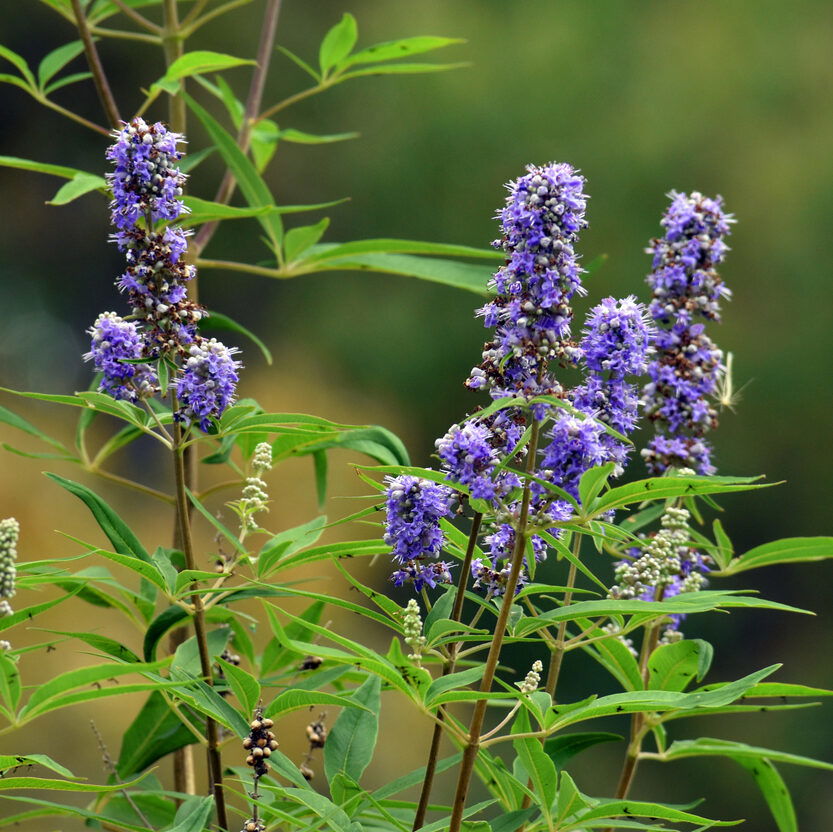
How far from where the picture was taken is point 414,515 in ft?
3.00

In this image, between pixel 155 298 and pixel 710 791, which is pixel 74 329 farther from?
pixel 155 298

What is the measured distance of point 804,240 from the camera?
6879 millimetres

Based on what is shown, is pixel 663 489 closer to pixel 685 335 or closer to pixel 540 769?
pixel 540 769

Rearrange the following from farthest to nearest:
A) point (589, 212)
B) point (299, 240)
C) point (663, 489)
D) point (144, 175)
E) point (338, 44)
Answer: point (589, 212), point (338, 44), point (299, 240), point (144, 175), point (663, 489)

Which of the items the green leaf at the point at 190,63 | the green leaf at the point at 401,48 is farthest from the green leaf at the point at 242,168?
the green leaf at the point at 401,48

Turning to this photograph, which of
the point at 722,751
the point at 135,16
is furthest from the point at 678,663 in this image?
the point at 135,16

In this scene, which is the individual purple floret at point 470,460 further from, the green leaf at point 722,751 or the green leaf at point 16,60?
the green leaf at point 16,60

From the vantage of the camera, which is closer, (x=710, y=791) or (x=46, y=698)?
(x=46, y=698)

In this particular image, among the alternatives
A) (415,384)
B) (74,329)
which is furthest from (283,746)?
(74,329)

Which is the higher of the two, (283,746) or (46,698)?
(46,698)

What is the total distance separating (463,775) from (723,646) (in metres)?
6.51

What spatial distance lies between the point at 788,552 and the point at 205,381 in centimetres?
65

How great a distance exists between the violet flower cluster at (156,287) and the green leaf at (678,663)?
0.50 m

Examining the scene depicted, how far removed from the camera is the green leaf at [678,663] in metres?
1.12
